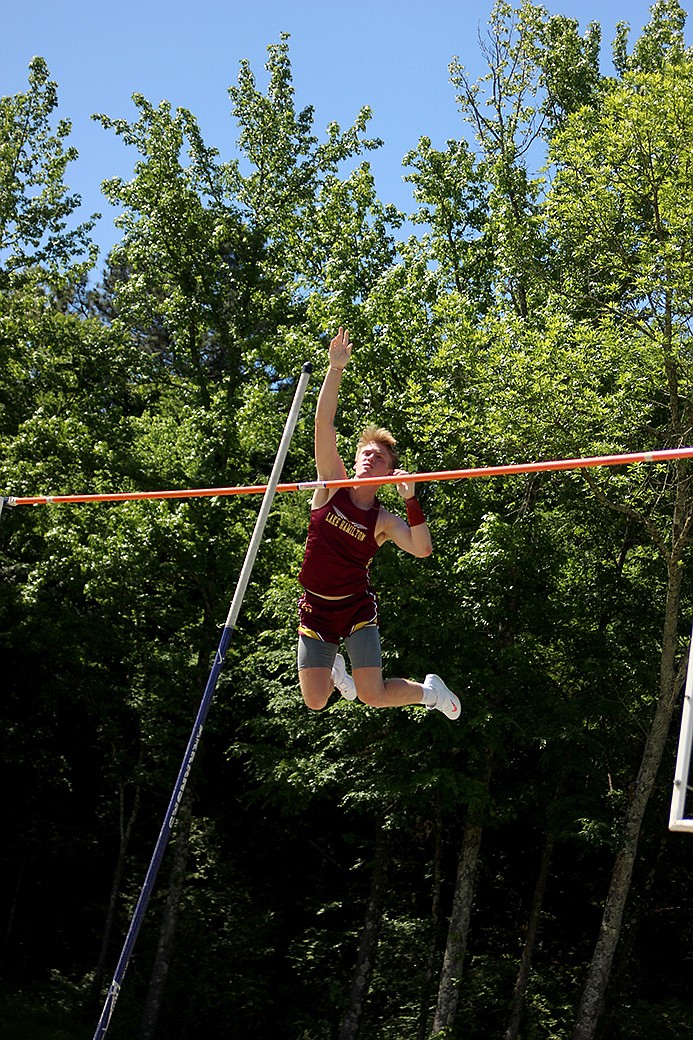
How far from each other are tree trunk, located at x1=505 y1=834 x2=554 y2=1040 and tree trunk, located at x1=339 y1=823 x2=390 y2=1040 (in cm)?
165

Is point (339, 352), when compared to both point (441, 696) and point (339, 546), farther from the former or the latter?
point (441, 696)

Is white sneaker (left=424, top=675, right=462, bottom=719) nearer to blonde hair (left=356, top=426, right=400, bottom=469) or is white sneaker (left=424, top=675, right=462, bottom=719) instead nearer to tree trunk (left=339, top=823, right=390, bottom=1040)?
blonde hair (left=356, top=426, right=400, bottom=469)

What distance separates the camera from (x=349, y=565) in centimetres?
508

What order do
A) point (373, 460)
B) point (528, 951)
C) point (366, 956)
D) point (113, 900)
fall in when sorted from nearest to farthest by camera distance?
point (373, 460) < point (366, 956) < point (528, 951) < point (113, 900)

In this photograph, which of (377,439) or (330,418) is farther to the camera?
(377,439)

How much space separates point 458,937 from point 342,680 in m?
8.03

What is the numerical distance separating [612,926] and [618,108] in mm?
7623

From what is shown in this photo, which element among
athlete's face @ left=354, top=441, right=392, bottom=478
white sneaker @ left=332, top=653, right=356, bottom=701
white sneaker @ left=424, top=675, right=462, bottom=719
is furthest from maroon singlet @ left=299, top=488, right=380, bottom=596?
white sneaker @ left=424, top=675, right=462, bottom=719

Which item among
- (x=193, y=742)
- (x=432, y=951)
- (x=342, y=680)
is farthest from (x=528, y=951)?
(x=193, y=742)

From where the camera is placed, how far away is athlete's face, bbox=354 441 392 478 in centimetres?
499

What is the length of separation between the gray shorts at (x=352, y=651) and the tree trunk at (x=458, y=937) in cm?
819

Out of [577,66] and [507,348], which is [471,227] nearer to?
[577,66]

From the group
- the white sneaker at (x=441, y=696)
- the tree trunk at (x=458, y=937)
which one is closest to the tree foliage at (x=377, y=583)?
the tree trunk at (x=458, y=937)

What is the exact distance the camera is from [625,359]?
11031mm
